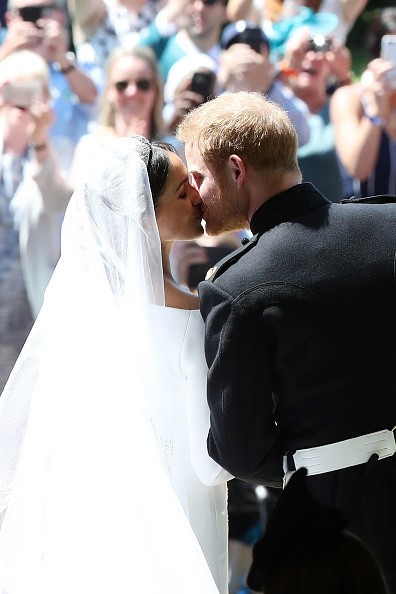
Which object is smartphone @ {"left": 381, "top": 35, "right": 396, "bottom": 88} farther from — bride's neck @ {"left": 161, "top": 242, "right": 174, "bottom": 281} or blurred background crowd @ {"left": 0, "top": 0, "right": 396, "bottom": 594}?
bride's neck @ {"left": 161, "top": 242, "right": 174, "bottom": 281}

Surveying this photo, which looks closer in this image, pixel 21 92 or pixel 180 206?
pixel 180 206

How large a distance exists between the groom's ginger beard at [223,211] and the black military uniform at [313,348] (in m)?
0.11

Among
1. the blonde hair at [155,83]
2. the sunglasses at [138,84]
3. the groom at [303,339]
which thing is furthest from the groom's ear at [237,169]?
the sunglasses at [138,84]

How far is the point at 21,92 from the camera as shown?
450 cm

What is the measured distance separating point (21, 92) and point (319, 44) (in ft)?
5.33

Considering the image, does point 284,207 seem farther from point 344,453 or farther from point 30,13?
point 30,13

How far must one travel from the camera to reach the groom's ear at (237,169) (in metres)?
2.01

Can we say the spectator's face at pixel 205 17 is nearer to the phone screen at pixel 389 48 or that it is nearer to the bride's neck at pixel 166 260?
the phone screen at pixel 389 48

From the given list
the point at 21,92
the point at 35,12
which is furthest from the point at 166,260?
the point at 35,12

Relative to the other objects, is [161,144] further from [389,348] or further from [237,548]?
[237,548]

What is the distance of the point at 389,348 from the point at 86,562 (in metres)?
0.86

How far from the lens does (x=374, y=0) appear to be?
4.90m

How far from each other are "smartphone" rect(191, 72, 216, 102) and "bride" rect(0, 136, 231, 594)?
236 centimetres

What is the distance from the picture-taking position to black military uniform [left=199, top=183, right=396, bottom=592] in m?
1.90
